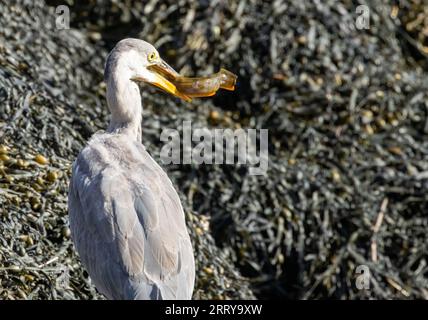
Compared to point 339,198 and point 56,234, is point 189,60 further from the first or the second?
point 56,234

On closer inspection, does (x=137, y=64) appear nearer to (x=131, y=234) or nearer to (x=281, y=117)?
(x=131, y=234)

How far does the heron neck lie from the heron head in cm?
3

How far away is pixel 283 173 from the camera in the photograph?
5.84m

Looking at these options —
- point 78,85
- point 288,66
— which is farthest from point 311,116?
point 78,85

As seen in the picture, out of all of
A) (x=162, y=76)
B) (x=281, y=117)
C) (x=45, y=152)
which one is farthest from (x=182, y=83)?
(x=281, y=117)

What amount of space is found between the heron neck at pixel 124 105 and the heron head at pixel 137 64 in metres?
0.03

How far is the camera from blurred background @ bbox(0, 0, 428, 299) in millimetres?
5418

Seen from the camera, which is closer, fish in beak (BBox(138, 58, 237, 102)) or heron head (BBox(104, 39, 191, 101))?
heron head (BBox(104, 39, 191, 101))

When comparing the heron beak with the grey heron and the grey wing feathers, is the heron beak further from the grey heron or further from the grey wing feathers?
the grey wing feathers

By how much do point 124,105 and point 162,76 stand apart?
0.84 feet

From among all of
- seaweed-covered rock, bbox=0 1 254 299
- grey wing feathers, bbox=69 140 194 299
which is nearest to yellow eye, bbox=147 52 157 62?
grey wing feathers, bbox=69 140 194 299

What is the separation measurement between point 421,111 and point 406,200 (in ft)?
1.98

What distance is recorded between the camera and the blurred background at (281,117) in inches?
213
